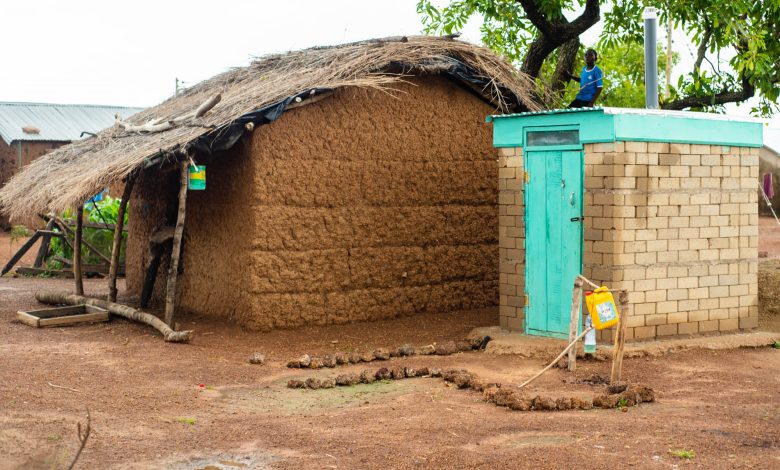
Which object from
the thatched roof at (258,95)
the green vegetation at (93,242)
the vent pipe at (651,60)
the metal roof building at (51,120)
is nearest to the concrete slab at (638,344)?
the vent pipe at (651,60)

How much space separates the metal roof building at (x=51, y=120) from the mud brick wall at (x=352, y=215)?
16.8 metres

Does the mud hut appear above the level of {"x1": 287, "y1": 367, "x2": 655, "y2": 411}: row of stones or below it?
above

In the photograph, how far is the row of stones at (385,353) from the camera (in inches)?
348

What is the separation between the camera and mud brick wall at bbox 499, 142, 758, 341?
902cm

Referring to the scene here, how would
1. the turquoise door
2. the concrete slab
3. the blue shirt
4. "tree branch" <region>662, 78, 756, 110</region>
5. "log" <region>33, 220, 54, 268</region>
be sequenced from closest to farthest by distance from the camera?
1. the concrete slab
2. the turquoise door
3. the blue shirt
4. "tree branch" <region>662, 78, 756, 110</region>
5. "log" <region>33, 220, 54, 268</region>

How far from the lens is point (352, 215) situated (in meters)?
10.9

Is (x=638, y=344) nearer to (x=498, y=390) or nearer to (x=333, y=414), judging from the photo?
(x=498, y=390)

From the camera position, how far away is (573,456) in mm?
5629

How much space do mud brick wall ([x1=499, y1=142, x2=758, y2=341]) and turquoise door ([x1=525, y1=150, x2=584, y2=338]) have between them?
117 mm

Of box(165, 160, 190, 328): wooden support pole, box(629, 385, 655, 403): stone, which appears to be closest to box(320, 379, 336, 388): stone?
box(629, 385, 655, 403): stone

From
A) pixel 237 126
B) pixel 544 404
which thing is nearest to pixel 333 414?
pixel 544 404

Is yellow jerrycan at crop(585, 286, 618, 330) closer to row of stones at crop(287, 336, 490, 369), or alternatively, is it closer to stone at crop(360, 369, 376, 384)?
stone at crop(360, 369, 376, 384)

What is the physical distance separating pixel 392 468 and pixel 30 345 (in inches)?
222

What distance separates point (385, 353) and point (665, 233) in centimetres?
294
